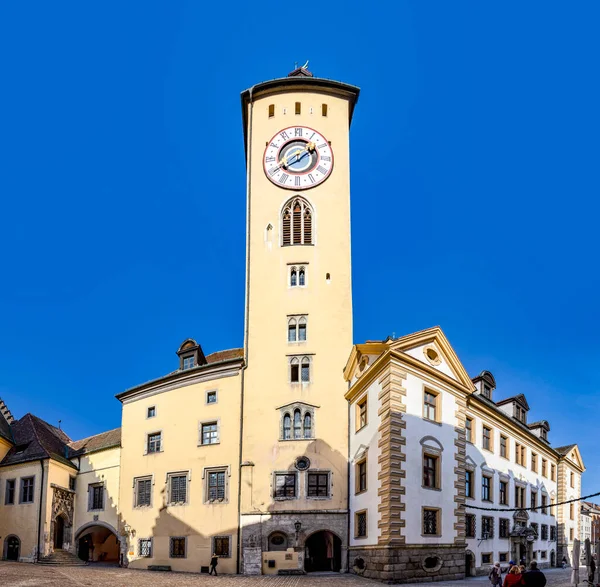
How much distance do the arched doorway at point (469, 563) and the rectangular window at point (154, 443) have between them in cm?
2061

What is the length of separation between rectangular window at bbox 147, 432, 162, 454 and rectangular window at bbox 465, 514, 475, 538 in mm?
20279

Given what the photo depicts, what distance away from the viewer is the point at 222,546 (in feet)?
130

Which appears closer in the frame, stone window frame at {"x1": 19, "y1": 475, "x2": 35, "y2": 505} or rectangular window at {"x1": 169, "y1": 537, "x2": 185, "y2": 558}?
rectangular window at {"x1": 169, "y1": 537, "x2": 185, "y2": 558}

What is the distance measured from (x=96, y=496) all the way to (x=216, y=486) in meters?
12.0

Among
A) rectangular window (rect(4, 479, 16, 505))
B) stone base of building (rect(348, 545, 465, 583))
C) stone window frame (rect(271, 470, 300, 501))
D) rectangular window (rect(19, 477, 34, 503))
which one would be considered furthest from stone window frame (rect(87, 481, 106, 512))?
stone base of building (rect(348, 545, 465, 583))

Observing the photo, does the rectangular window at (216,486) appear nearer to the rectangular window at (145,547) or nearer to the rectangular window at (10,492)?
the rectangular window at (145,547)

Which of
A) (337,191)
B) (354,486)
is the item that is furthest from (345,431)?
(337,191)

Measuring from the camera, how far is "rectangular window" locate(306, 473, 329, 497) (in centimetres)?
3903

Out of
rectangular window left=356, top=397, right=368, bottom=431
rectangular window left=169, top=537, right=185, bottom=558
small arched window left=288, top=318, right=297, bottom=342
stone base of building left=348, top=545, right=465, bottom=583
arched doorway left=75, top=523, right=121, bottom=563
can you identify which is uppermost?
small arched window left=288, top=318, right=297, bottom=342

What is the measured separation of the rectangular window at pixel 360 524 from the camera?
1368 inches

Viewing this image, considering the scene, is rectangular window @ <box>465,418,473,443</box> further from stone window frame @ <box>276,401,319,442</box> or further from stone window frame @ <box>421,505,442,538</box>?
stone window frame @ <box>276,401,319,442</box>

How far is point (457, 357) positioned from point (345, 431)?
842 centimetres

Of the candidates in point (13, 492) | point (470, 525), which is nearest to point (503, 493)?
point (470, 525)

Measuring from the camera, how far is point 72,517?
48.4m
